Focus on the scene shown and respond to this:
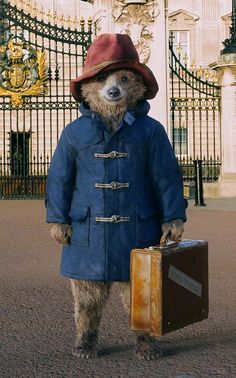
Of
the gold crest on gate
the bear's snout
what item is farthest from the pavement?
the gold crest on gate

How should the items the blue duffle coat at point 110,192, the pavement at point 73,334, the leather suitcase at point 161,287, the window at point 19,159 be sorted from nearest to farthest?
the leather suitcase at point 161,287 < the pavement at point 73,334 < the blue duffle coat at point 110,192 < the window at point 19,159

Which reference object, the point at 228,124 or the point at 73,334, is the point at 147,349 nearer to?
the point at 73,334

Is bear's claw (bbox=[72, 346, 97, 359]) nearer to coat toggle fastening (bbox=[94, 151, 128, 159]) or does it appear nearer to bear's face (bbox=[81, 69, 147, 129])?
coat toggle fastening (bbox=[94, 151, 128, 159])

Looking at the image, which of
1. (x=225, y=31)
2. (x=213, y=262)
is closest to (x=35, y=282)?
(x=213, y=262)

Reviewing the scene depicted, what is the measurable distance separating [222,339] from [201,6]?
2733 cm

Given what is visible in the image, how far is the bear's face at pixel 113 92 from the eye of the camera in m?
3.91

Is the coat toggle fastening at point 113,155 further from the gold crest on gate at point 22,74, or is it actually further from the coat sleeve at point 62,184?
the gold crest on gate at point 22,74

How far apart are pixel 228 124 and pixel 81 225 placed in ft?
41.4

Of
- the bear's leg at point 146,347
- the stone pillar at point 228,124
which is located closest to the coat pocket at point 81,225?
the bear's leg at point 146,347

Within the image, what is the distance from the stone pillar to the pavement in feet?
27.0

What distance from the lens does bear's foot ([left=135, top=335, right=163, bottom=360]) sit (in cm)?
391

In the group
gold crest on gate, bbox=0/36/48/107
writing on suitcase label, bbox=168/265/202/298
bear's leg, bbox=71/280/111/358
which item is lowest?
bear's leg, bbox=71/280/111/358

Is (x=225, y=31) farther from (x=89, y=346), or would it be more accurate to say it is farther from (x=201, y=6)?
(x=89, y=346)

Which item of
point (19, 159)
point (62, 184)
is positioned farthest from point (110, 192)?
point (19, 159)
